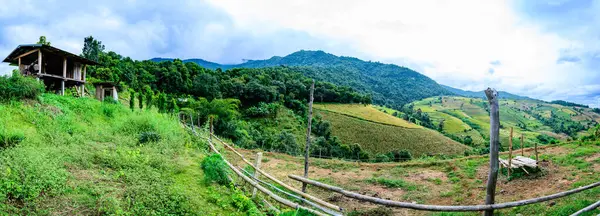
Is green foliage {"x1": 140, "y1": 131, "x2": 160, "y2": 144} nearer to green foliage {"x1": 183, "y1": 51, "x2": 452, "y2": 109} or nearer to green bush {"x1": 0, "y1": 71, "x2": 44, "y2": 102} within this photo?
green bush {"x1": 0, "y1": 71, "x2": 44, "y2": 102}

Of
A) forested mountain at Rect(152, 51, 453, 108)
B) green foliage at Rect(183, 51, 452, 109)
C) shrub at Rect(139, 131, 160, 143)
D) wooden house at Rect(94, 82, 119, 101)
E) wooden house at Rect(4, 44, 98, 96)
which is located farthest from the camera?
forested mountain at Rect(152, 51, 453, 108)

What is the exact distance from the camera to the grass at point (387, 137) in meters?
40.5

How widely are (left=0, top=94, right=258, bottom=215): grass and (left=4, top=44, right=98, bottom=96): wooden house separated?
6457 mm

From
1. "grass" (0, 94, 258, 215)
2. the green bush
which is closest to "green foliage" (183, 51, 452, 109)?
the green bush

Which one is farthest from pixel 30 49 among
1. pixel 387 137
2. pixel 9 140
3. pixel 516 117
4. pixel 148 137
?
pixel 516 117

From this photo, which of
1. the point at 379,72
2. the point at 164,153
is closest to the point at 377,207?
the point at 164,153

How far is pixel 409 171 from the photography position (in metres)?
13.5

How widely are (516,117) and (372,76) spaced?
2258 inches

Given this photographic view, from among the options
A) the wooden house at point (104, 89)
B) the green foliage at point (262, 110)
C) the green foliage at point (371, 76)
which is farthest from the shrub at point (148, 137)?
the green foliage at point (371, 76)

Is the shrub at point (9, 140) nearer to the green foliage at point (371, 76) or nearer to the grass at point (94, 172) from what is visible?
the grass at point (94, 172)

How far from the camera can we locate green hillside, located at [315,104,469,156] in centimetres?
4066

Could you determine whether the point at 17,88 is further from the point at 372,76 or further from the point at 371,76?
the point at 372,76

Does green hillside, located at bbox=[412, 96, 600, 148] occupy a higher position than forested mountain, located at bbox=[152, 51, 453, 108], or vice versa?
forested mountain, located at bbox=[152, 51, 453, 108]

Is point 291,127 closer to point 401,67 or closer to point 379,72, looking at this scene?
point 379,72
